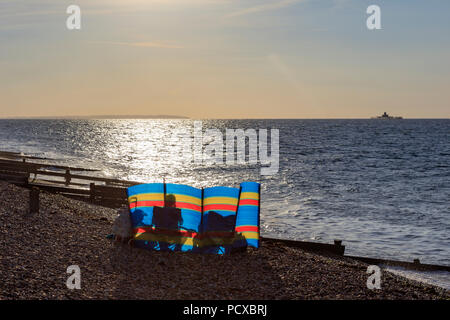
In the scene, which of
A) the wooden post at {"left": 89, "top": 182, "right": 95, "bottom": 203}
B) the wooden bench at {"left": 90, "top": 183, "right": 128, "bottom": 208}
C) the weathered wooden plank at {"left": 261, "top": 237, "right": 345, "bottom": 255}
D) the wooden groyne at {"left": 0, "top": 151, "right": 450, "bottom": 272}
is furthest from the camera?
the wooden post at {"left": 89, "top": 182, "right": 95, "bottom": 203}

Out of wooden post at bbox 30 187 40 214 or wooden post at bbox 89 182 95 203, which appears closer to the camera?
wooden post at bbox 30 187 40 214

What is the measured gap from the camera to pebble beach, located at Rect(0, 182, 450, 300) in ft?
29.8

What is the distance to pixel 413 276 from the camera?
49.8 ft

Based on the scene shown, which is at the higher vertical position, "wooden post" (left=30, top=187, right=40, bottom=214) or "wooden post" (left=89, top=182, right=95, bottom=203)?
"wooden post" (left=30, top=187, right=40, bottom=214)

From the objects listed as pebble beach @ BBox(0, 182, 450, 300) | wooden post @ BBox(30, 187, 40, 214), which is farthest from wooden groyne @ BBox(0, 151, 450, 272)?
pebble beach @ BBox(0, 182, 450, 300)

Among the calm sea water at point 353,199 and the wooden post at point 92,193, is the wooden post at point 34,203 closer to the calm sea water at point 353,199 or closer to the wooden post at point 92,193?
the wooden post at point 92,193

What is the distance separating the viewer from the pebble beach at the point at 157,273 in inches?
358

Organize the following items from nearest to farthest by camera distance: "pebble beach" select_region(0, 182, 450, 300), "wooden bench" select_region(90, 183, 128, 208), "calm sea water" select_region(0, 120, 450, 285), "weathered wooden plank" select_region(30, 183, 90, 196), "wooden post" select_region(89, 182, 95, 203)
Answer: "pebble beach" select_region(0, 182, 450, 300) < "calm sea water" select_region(0, 120, 450, 285) < "wooden bench" select_region(90, 183, 128, 208) < "wooden post" select_region(89, 182, 95, 203) < "weathered wooden plank" select_region(30, 183, 90, 196)

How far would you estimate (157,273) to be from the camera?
1030 centimetres

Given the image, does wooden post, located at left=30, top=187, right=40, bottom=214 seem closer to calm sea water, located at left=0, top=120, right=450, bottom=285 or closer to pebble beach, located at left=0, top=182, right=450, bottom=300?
pebble beach, located at left=0, top=182, right=450, bottom=300

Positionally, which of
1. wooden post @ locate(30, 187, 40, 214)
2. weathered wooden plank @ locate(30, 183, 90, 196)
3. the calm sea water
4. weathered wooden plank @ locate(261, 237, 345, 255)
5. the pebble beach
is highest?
wooden post @ locate(30, 187, 40, 214)
